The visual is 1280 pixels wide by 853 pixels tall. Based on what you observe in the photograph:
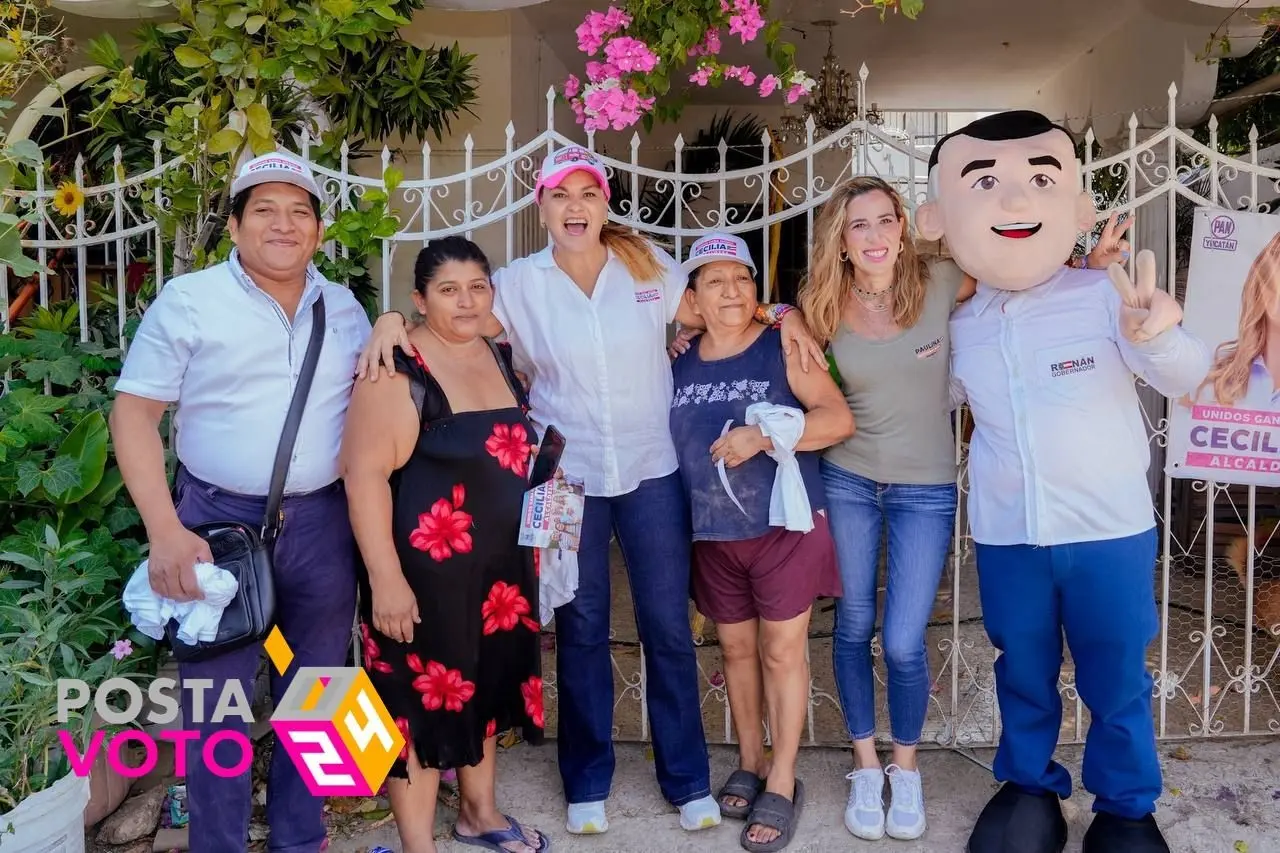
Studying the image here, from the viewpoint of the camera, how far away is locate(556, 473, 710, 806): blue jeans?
Result: 3.07 metres

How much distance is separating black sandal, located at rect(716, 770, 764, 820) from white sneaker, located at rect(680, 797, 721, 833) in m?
0.06

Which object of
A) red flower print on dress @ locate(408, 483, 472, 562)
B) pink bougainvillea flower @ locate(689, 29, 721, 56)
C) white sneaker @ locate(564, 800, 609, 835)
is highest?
pink bougainvillea flower @ locate(689, 29, 721, 56)

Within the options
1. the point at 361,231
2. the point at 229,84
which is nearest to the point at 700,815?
the point at 361,231

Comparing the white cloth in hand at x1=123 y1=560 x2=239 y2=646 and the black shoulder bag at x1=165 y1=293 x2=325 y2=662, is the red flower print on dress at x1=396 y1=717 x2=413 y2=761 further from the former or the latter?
the white cloth in hand at x1=123 y1=560 x2=239 y2=646

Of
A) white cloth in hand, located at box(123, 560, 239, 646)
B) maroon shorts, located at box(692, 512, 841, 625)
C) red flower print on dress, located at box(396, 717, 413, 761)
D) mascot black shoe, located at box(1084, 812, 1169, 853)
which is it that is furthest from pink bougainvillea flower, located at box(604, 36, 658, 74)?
mascot black shoe, located at box(1084, 812, 1169, 853)

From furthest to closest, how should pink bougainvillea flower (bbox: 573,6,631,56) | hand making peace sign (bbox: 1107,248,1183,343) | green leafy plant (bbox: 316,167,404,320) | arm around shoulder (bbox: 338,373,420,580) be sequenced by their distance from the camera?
pink bougainvillea flower (bbox: 573,6,631,56) → green leafy plant (bbox: 316,167,404,320) → arm around shoulder (bbox: 338,373,420,580) → hand making peace sign (bbox: 1107,248,1183,343)

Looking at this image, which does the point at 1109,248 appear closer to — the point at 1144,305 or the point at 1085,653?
the point at 1144,305

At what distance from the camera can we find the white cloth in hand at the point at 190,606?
8.46 ft

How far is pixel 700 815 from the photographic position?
10.4 ft

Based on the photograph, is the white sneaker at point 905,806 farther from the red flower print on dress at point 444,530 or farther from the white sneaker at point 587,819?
the red flower print on dress at point 444,530

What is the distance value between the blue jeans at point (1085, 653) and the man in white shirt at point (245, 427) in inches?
75.2

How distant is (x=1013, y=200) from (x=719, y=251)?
32.7 inches

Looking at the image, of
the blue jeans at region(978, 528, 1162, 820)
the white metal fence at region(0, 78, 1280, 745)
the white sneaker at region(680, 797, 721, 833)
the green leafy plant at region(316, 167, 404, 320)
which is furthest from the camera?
the white metal fence at region(0, 78, 1280, 745)

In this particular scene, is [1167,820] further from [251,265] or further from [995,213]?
[251,265]
